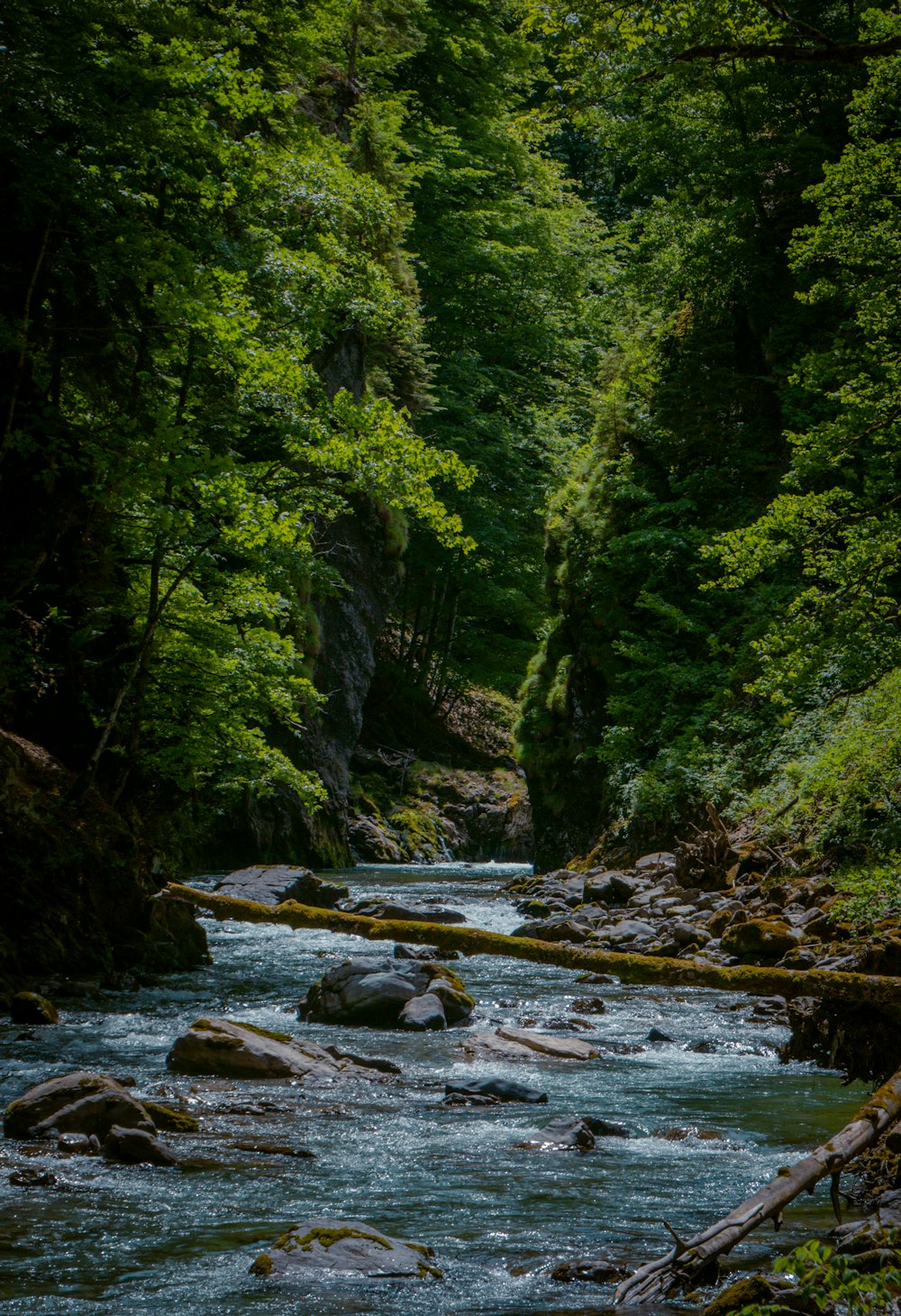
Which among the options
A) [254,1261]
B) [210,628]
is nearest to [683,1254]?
[254,1261]

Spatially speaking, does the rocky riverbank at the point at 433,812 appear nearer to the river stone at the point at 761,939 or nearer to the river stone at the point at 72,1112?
the river stone at the point at 761,939

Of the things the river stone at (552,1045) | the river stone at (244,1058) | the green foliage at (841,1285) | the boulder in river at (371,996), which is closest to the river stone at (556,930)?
the boulder in river at (371,996)

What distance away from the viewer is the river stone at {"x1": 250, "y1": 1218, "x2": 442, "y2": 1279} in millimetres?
3973

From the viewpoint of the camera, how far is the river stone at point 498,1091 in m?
6.70

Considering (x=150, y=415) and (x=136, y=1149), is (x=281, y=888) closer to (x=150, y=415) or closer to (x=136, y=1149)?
(x=150, y=415)

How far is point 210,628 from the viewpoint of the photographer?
10867 millimetres

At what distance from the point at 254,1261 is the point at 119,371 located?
8674mm

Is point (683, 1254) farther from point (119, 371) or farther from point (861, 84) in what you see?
point (861, 84)

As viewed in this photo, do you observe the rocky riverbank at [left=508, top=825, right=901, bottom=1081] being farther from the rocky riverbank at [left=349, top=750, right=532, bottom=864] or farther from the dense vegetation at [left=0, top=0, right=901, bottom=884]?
the rocky riverbank at [left=349, top=750, right=532, bottom=864]

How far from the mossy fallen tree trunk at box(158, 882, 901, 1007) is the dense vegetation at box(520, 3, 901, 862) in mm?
2195

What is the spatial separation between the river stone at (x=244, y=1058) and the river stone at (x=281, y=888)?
283 inches

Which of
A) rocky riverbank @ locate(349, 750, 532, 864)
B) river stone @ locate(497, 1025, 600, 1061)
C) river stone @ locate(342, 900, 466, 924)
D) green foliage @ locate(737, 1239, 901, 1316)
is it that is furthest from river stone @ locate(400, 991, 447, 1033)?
rocky riverbank @ locate(349, 750, 532, 864)

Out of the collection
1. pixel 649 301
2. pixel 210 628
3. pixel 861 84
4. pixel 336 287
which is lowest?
pixel 210 628

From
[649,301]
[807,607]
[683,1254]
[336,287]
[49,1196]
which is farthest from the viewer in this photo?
[649,301]
